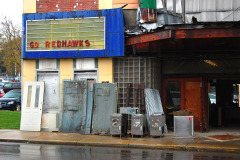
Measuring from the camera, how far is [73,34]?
15.2 m

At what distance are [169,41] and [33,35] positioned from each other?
673 cm

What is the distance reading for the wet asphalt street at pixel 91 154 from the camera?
9.31 metres

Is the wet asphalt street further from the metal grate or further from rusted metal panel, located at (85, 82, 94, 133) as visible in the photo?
the metal grate

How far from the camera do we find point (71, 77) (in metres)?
15.4

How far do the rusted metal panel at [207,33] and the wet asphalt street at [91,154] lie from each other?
4103mm

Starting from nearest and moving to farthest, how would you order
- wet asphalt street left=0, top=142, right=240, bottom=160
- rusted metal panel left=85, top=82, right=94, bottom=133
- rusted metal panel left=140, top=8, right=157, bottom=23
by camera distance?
wet asphalt street left=0, top=142, right=240, bottom=160 → rusted metal panel left=140, top=8, right=157, bottom=23 → rusted metal panel left=85, top=82, right=94, bottom=133

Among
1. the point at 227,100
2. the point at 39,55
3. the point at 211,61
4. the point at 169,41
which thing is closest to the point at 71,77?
the point at 39,55

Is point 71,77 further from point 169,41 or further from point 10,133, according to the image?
point 169,41

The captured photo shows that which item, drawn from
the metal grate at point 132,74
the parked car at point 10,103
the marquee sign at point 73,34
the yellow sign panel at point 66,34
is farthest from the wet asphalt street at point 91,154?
the parked car at point 10,103

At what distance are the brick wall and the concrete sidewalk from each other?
19.2 feet

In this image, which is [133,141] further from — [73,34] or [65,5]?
[65,5]

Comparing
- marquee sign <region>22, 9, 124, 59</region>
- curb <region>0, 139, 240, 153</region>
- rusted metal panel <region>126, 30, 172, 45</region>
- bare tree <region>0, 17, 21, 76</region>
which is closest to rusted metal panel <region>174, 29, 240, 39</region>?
rusted metal panel <region>126, 30, 172, 45</region>

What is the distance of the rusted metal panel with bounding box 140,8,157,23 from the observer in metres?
13.7

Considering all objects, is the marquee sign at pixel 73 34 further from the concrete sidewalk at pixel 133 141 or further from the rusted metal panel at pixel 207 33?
the concrete sidewalk at pixel 133 141
